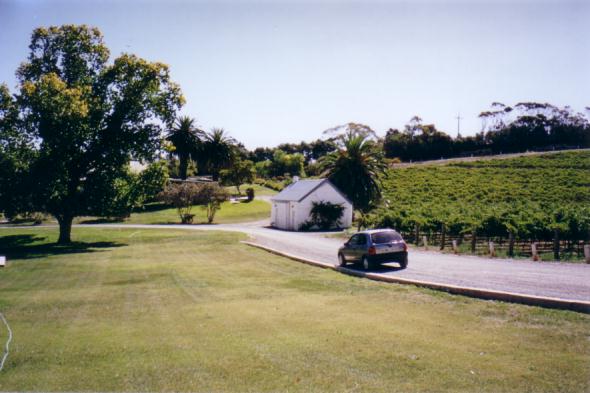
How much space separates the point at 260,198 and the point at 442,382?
75.7 m

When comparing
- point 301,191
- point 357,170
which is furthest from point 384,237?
point 357,170

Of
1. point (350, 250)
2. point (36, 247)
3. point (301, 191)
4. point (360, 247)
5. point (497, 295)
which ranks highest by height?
point (301, 191)

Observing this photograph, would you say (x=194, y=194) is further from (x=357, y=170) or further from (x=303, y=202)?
(x=357, y=170)

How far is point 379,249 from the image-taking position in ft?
63.3

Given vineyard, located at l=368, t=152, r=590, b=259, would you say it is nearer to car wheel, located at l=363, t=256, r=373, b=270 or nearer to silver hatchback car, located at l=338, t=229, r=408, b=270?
silver hatchback car, located at l=338, t=229, r=408, b=270

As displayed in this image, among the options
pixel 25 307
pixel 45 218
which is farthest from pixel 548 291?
pixel 45 218

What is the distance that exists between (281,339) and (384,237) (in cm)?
1121

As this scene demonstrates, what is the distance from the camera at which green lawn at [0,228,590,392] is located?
7.10 meters

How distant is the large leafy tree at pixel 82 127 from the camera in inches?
1284

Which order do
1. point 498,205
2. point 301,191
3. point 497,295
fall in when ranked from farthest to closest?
point 301,191, point 498,205, point 497,295

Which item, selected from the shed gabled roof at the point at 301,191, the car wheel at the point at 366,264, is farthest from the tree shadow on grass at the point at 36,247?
the car wheel at the point at 366,264

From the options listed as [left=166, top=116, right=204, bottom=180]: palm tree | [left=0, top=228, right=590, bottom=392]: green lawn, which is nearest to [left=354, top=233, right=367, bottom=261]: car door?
[left=0, top=228, right=590, bottom=392]: green lawn

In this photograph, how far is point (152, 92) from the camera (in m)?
36.4

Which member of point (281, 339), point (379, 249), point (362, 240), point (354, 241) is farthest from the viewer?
point (354, 241)
